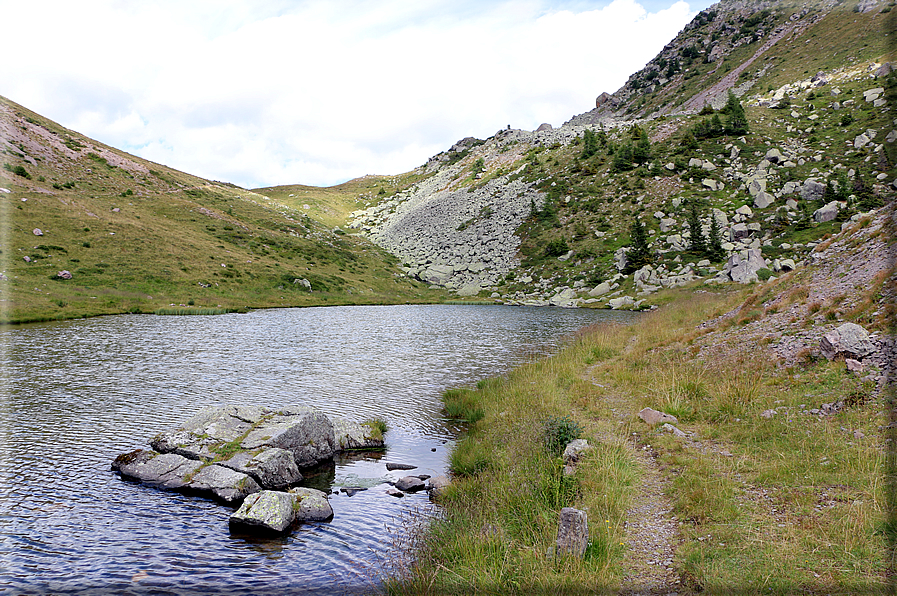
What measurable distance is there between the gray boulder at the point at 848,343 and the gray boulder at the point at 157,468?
1878 cm

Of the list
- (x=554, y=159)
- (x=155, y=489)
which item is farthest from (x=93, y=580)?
(x=554, y=159)

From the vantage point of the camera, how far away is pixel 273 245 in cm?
9175

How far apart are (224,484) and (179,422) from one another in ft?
22.0

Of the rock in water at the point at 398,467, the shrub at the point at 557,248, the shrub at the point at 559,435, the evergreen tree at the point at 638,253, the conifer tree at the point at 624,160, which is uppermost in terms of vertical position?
the conifer tree at the point at 624,160

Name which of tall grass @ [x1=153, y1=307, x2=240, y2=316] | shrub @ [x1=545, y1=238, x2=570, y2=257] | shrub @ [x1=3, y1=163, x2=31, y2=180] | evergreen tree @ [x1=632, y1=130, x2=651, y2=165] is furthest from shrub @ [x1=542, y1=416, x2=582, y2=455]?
shrub @ [x1=3, y1=163, x2=31, y2=180]

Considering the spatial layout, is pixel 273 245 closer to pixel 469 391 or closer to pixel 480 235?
pixel 480 235

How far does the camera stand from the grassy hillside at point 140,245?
54.1 metres

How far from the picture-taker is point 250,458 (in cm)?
1329

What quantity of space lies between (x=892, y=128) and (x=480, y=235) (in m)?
66.5

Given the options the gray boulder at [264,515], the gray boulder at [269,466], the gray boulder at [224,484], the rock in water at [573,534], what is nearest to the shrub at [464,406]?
the gray boulder at [269,466]

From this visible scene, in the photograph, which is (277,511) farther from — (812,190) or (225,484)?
(812,190)

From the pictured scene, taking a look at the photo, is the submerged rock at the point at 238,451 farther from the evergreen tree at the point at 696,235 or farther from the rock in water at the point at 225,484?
the evergreen tree at the point at 696,235

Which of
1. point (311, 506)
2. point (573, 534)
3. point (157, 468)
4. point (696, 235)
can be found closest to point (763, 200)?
point (696, 235)

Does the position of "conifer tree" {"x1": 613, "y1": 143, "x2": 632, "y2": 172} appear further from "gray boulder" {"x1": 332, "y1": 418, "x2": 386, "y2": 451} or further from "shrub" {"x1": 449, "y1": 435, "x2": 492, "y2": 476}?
"shrub" {"x1": 449, "y1": 435, "x2": 492, "y2": 476}
